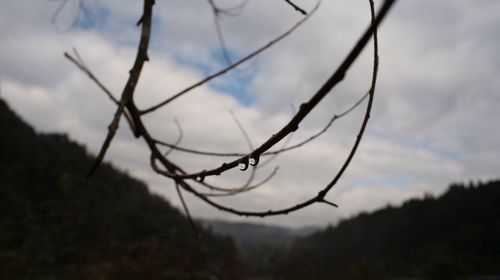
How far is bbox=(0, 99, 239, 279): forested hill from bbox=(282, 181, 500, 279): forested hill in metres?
7.59

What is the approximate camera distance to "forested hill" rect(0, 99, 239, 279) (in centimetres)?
923

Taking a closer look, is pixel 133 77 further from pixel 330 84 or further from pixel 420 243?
pixel 420 243

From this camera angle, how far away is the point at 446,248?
19406 millimetres

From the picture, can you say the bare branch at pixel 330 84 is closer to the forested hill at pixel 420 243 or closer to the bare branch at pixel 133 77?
the bare branch at pixel 133 77

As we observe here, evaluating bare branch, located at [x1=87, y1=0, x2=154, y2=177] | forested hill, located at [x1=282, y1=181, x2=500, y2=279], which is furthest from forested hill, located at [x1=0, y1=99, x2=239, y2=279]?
forested hill, located at [x1=282, y1=181, x2=500, y2=279]

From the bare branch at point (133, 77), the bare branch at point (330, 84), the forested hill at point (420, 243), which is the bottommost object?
the bare branch at point (330, 84)

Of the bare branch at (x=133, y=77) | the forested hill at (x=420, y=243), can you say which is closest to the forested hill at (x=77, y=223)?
the bare branch at (x=133, y=77)

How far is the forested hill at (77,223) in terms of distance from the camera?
9227 mm

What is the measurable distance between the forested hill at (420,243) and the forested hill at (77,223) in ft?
24.9

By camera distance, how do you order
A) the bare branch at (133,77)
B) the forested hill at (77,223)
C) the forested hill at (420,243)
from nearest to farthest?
the bare branch at (133,77) < the forested hill at (77,223) < the forested hill at (420,243)

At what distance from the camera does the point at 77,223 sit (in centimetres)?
1126

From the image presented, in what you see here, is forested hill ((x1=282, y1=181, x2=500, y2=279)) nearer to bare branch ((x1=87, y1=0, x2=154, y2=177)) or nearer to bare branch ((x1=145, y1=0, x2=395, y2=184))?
bare branch ((x1=87, y1=0, x2=154, y2=177))

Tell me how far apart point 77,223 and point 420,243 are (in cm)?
1922

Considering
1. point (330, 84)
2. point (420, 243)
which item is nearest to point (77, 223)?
point (330, 84)
